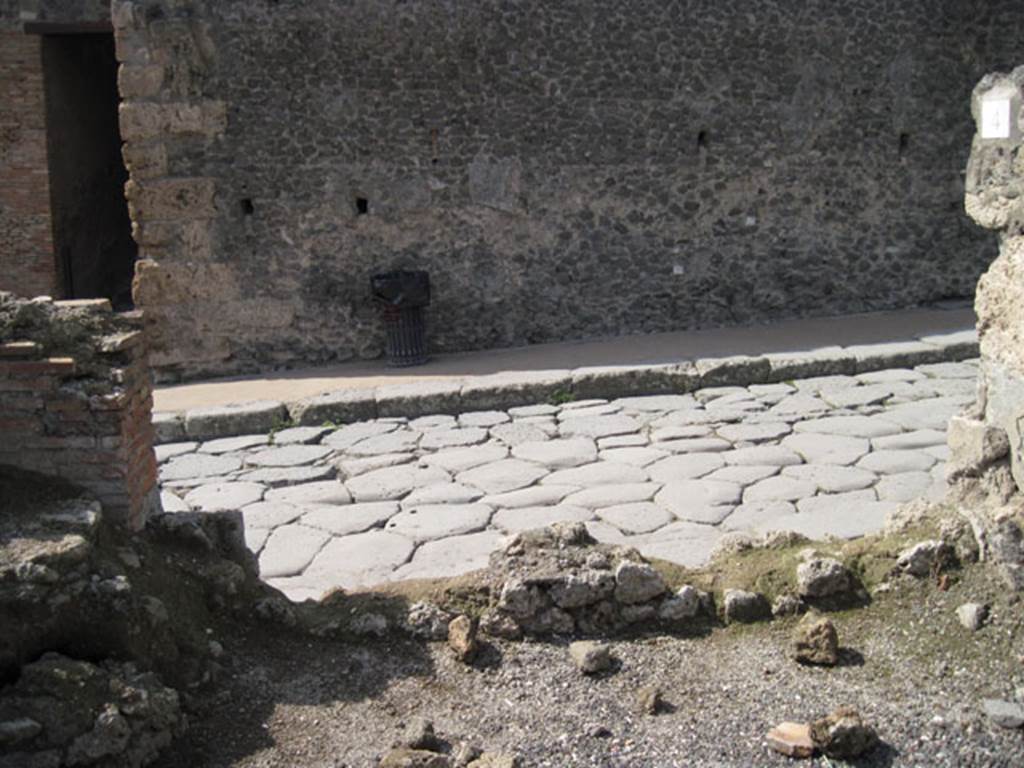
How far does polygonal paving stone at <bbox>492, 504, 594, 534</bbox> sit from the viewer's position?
230 inches

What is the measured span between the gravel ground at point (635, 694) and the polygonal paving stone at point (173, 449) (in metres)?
3.70

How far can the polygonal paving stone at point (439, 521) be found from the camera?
5.82 m

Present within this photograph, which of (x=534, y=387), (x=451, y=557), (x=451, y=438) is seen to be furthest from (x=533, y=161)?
(x=451, y=557)

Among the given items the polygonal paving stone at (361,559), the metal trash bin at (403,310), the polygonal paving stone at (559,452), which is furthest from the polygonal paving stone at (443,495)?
the metal trash bin at (403,310)

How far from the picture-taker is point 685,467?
6.71 metres

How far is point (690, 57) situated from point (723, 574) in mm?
6882

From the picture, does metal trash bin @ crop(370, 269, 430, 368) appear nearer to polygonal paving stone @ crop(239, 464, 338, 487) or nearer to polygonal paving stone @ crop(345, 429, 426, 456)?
polygonal paving stone @ crop(345, 429, 426, 456)

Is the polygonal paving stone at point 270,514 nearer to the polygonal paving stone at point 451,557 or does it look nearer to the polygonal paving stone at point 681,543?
the polygonal paving stone at point 451,557

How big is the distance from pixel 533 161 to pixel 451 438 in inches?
131

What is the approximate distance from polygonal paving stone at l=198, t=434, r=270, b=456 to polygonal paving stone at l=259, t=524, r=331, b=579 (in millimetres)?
1774

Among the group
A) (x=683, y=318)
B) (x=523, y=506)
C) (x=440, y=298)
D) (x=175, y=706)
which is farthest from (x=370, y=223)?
(x=175, y=706)

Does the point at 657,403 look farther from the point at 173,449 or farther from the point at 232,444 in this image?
the point at 173,449

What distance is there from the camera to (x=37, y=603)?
138 inches

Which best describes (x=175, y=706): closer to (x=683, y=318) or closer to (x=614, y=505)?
(x=614, y=505)
